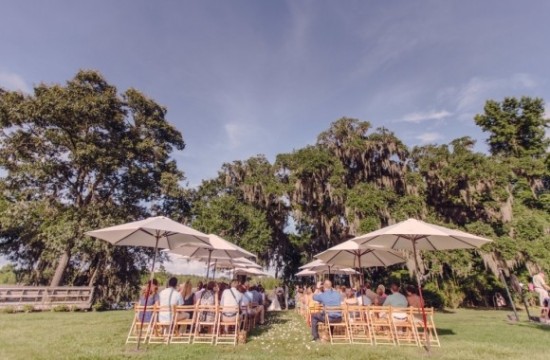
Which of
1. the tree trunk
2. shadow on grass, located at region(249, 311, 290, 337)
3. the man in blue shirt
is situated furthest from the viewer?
the tree trunk

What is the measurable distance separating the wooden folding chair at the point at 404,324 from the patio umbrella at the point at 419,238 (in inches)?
21.5

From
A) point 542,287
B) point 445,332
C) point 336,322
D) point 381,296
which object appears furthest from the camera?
point 542,287

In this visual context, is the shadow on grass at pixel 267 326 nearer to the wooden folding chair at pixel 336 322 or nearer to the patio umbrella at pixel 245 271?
the wooden folding chair at pixel 336 322

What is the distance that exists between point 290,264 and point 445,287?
38.3ft

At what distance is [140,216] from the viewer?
66.5ft

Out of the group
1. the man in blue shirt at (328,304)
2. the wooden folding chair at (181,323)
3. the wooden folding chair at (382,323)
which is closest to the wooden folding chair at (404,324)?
the wooden folding chair at (382,323)

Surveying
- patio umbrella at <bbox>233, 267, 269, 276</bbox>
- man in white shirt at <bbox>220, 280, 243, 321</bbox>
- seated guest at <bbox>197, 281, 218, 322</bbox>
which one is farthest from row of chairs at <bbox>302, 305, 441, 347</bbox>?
patio umbrella at <bbox>233, 267, 269, 276</bbox>

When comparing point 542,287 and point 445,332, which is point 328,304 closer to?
point 445,332

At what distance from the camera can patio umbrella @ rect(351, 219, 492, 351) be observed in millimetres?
5777

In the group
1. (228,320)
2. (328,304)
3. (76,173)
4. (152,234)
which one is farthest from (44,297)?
(328,304)

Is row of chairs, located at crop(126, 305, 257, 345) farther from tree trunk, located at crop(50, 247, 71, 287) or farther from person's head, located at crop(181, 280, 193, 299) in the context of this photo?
tree trunk, located at crop(50, 247, 71, 287)

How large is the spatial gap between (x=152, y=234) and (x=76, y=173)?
16159 mm

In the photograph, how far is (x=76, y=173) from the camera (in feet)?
63.2

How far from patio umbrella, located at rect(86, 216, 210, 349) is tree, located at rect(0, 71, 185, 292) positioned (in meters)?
11.5
